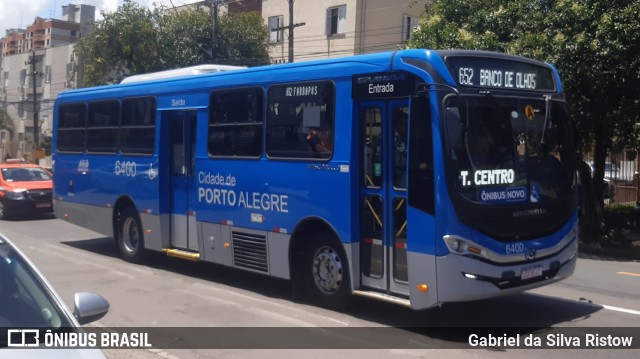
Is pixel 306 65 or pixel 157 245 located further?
pixel 157 245

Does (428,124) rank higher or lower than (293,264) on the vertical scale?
higher

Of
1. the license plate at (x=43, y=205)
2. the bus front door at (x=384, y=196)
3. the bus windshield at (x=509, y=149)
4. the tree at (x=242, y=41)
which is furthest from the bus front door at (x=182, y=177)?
the tree at (x=242, y=41)

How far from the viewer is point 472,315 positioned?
920 cm

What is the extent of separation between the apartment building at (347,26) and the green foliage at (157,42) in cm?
232

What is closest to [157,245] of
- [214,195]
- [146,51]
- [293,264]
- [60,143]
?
[214,195]

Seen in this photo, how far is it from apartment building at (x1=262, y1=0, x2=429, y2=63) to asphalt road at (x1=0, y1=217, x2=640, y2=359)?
22.4 m

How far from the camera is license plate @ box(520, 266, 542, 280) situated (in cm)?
817

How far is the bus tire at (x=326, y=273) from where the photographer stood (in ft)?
29.9

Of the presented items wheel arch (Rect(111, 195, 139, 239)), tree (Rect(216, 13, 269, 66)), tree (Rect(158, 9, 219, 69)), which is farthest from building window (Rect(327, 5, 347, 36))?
wheel arch (Rect(111, 195, 139, 239))

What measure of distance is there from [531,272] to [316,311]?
2843 millimetres

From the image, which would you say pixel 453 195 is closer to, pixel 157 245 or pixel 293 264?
pixel 293 264

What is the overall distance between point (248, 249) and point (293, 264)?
1103mm

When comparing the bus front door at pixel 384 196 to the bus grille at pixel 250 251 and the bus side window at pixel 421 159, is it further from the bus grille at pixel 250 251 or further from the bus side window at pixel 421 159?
the bus grille at pixel 250 251

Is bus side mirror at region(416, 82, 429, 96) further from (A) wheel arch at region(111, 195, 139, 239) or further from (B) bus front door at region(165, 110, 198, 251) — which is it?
(A) wheel arch at region(111, 195, 139, 239)
